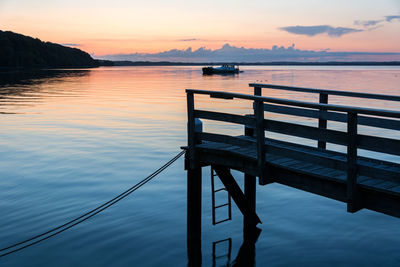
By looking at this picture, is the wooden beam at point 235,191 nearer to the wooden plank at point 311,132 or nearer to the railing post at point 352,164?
the wooden plank at point 311,132

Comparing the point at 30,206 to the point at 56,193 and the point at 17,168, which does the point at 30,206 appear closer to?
the point at 56,193

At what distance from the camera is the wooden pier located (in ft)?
18.5

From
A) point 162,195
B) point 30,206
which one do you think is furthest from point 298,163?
point 30,206

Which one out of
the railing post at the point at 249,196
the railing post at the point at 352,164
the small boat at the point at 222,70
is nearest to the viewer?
the railing post at the point at 352,164

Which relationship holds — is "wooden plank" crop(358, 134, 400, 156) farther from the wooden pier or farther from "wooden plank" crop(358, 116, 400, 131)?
"wooden plank" crop(358, 116, 400, 131)

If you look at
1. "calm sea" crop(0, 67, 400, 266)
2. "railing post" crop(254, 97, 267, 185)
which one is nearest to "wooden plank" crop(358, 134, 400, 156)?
"railing post" crop(254, 97, 267, 185)

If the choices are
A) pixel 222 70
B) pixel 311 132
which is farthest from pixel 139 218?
pixel 222 70

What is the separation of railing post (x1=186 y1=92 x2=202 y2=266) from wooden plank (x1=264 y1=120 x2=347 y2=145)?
5.74 feet

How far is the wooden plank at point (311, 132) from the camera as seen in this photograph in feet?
19.1

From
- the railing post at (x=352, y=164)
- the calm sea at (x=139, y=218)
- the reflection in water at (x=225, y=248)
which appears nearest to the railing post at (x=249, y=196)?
the calm sea at (x=139, y=218)

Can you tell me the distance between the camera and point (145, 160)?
17.9 meters

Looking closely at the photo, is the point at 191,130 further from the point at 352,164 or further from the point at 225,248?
the point at 352,164

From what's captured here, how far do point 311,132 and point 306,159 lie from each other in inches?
16.2

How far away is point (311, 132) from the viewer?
6.22m
